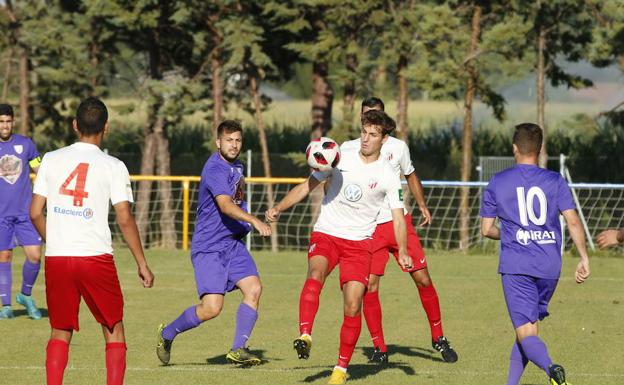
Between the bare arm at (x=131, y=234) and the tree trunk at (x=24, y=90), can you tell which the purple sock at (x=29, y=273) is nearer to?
the bare arm at (x=131, y=234)

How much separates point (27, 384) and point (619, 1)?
17892mm

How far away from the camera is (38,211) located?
814cm

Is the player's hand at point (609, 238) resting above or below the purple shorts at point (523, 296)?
above

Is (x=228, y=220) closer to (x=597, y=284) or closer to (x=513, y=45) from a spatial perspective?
(x=597, y=284)

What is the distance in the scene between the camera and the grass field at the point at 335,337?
1027cm

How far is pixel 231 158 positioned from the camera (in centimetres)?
1029

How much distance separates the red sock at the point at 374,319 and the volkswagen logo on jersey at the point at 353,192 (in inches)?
59.6

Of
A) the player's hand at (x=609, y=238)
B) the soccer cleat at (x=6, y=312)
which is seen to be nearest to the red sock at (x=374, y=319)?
the player's hand at (x=609, y=238)

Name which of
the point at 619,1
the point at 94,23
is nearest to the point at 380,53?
the point at 619,1

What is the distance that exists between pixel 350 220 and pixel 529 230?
1673 millimetres

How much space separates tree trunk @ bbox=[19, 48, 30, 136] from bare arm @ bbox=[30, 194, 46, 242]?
22.1 m

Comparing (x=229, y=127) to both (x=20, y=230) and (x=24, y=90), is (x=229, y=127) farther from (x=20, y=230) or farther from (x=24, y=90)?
(x=24, y=90)

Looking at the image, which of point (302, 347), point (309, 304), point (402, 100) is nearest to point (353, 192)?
point (309, 304)

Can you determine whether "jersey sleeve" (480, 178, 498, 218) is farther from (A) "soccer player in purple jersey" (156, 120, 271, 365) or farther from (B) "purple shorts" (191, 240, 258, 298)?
(B) "purple shorts" (191, 240, 258, 298)
